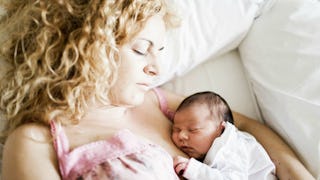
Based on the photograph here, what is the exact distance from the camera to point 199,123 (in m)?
1.19

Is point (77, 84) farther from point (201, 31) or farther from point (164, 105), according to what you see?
point (201, 31)

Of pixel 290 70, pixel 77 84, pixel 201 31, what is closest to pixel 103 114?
pixel 77 84

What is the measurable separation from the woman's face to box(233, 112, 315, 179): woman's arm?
1.10 ft

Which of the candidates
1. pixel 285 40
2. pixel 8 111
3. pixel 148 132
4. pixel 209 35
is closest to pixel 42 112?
pixel 8 111

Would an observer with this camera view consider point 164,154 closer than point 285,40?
Yes

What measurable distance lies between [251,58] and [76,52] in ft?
1.87

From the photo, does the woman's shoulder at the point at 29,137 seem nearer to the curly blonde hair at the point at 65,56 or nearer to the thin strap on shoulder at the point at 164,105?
the curly blonde hair at the point at 65,56

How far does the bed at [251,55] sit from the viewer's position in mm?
1248

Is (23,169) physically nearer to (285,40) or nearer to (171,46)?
(171,46)

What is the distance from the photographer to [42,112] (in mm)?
1025

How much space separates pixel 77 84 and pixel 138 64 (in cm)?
15

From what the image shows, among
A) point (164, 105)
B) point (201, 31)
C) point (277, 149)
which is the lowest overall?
point (277, 149)

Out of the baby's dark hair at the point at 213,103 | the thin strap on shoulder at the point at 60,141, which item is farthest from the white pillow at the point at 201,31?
the thin strap on shoulder at the point at 60,141

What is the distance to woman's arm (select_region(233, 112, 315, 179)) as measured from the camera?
1.14 metres
